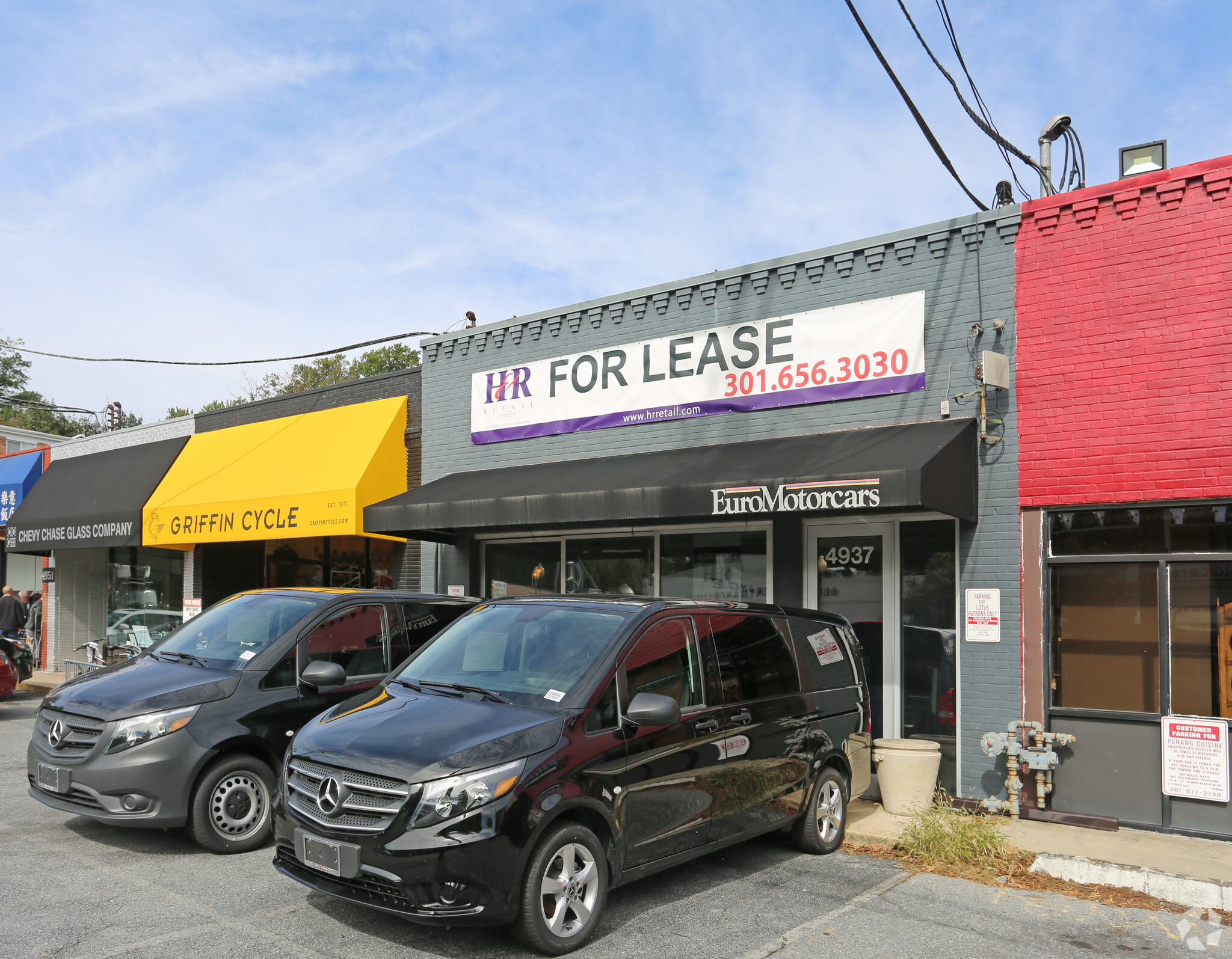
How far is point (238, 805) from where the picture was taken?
22.4 ft

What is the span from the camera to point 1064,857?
6.86m

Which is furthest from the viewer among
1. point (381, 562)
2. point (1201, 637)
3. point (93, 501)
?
point (93, 501)

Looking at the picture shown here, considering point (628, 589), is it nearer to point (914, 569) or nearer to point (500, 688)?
point (914, 569)

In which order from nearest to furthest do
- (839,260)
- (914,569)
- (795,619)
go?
(795,619) < (914,569) < (839,260)

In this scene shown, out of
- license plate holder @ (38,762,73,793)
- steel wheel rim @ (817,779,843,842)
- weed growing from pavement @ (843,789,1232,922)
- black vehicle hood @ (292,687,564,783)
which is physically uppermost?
black vehicle hood @ (292,687,564,783)

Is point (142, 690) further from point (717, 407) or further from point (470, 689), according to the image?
point (717, 407)

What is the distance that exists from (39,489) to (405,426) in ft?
36.3

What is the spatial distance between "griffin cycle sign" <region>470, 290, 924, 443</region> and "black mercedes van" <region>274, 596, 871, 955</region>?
373 centimetres

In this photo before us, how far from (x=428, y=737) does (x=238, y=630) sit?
336cm

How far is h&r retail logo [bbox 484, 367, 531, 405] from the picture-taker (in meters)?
13.0

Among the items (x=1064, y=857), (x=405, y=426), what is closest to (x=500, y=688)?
(x=1064, y=857)

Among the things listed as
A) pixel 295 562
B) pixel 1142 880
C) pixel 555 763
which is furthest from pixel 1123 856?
pixel 295 562

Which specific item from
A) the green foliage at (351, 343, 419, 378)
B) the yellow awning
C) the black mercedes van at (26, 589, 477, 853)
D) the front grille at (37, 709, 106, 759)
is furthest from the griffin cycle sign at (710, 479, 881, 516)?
the green foliage at (351, 343, 419, 378)

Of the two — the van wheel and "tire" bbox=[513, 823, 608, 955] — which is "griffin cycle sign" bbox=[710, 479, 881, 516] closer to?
the van wheel
